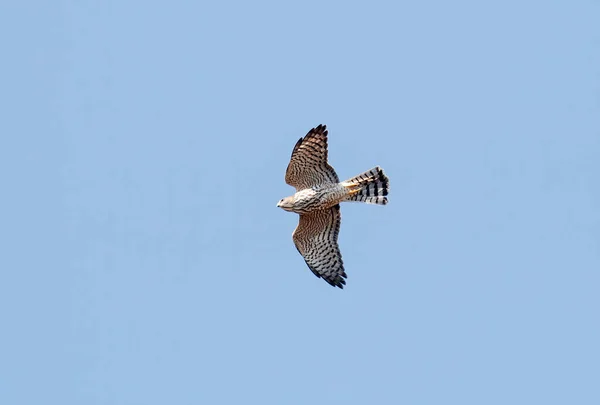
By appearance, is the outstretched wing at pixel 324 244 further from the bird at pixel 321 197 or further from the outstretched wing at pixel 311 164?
the outstretched wing at pixel 311 164

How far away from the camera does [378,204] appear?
24.6m

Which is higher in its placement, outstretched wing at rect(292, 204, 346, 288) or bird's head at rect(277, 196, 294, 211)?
bird's head at rect(277, 196, 294, 211)

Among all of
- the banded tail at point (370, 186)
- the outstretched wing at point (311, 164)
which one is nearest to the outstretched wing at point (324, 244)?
the banded tail at point (370, 186)

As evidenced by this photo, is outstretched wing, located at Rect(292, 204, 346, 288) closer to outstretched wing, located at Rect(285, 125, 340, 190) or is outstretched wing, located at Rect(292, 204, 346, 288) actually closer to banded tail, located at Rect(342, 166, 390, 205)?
banded tail, located at Rect(342, 166, 390, 205)

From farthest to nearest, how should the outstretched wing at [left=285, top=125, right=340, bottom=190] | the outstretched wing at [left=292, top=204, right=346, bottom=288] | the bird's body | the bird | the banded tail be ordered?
the outstretched wing at [left=292, top=204, right=346, bottom=288]
the banded tail
the bird's body
the bird
the outstretched wing at [left=285, top=125, right=340, bottom=190]

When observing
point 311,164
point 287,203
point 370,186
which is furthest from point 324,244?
point 311,164

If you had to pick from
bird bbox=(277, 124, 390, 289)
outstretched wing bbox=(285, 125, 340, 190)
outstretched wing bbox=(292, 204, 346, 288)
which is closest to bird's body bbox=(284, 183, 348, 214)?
bird bbox=(277, 124, 390, 289)

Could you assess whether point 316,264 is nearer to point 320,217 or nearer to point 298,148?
point 320,217

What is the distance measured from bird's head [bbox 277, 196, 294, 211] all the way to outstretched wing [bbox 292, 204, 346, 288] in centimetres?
51

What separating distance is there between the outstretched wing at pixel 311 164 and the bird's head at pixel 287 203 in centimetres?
27

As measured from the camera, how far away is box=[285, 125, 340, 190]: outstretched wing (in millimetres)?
24047

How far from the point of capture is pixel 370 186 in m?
24.7

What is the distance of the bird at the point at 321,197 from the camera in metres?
24.2

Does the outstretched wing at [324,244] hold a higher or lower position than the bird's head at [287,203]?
lower
